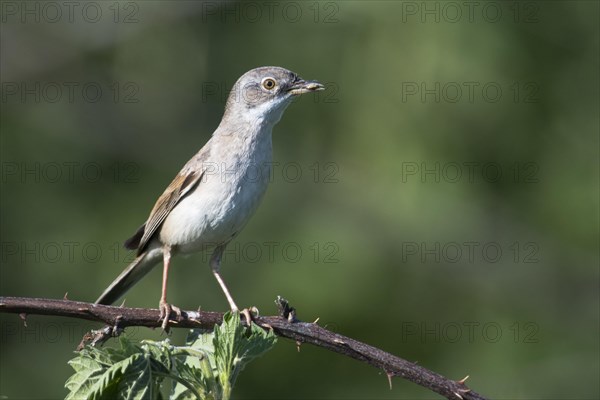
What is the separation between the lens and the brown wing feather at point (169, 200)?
6031 millimetres

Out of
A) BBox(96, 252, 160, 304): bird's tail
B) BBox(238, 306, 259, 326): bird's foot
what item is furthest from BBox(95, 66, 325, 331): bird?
BBox(238, 306, 259, 326): bird's foot

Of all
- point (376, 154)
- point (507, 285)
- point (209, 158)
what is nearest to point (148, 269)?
point (209, 158)

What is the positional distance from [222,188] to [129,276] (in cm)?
106

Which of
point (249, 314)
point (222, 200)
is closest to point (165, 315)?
point (249, 314)

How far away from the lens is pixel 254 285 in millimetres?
8805

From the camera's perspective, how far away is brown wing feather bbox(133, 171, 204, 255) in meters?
6.03

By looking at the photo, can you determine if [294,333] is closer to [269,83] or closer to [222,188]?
[222,188]

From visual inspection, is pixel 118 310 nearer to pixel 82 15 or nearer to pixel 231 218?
pixel 231 218

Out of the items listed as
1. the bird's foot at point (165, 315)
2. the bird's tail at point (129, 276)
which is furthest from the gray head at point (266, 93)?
the bird's foot at point (165, 315)

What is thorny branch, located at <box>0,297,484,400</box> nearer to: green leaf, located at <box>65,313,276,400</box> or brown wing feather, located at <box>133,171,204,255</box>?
green leaf, located at <box>65,313,276,400</box>

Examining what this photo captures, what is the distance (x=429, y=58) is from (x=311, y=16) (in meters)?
2.19

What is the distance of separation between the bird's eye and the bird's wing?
88 centimetres

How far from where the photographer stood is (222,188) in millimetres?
5727

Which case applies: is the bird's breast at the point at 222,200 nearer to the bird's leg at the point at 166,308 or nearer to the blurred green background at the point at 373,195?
the bird's leg at the point at 166,308
